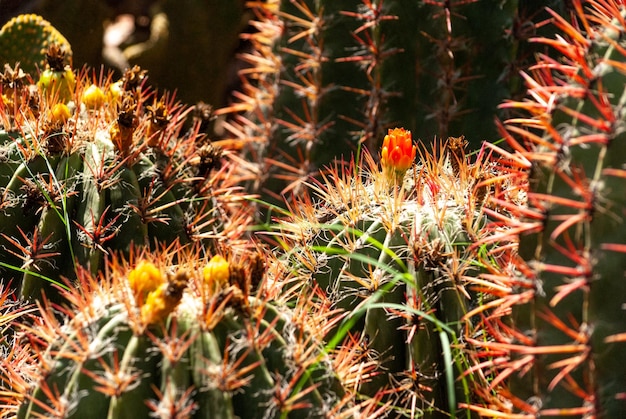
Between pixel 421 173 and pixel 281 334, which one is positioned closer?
pixel 281 334

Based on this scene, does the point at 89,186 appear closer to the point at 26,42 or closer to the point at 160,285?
the point at 160,285

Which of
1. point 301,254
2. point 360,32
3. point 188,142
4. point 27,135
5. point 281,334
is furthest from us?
point 360,32

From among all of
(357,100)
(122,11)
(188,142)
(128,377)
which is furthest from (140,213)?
(122,11)

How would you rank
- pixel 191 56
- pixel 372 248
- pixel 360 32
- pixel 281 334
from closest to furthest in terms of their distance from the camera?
pixel 281 334
pixel 372 248
pixel 360 32
pixel 191 56

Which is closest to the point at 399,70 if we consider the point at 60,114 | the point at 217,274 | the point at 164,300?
the point at 60,114

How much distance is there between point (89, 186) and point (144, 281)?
1.97 ft

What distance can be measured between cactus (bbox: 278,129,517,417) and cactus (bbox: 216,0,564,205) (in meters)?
0.65

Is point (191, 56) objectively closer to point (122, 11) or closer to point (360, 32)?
point (122, 11)

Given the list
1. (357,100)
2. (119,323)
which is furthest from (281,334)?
(357,100)

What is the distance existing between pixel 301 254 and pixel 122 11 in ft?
8.31

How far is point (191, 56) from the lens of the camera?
12.1 feet

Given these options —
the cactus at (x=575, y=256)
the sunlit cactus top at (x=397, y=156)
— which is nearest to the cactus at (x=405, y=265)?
the sunlit cactus top at (x=397, y=156)

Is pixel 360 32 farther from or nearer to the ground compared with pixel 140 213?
farther from the ground

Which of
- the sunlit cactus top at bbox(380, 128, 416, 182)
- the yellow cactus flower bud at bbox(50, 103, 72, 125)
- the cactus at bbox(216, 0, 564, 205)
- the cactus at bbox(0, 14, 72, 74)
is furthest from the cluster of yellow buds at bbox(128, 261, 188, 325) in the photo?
the cactus at bbox(0, 14, 72, 74)
